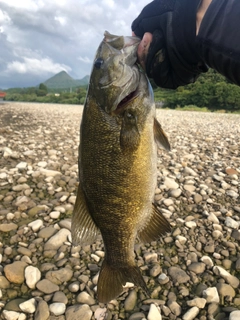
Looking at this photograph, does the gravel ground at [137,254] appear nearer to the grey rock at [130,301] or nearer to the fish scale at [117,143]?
the grey rock at [130,301]

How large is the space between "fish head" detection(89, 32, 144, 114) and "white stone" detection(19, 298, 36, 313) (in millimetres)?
1949

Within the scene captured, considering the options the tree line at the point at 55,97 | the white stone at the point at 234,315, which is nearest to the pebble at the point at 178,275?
the white stone at the point at 234,315

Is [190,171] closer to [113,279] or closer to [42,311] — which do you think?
[113,279]

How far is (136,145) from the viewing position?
2.09 meters

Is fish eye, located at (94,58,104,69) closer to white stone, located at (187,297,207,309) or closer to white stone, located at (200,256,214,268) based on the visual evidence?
white stone, located at (187,297,207,309)

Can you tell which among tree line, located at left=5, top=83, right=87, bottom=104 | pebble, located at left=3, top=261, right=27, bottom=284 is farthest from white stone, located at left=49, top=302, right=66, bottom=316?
tree line, located at left=5, top=83, right=87, bottom=104

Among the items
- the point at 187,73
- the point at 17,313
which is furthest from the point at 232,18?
the point at 17,313

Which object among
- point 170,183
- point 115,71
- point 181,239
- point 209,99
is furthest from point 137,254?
point 209,99

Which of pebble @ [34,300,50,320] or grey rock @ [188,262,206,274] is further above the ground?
grey rock @ [188,262,206,274]

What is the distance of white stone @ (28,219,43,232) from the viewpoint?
3855 mm

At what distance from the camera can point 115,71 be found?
2.11 m

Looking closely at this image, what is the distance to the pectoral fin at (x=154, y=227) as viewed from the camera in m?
2.42

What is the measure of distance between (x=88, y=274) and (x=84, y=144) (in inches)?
67.7

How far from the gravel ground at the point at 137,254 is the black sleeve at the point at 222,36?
2157 millimetres
